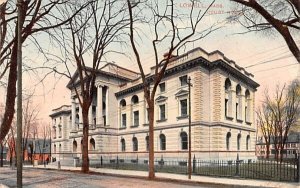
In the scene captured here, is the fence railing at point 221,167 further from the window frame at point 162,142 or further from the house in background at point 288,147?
the window frame at point 162,142

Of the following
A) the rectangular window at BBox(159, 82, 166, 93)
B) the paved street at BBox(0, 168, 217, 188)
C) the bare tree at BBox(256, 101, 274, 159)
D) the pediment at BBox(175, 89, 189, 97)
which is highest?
the rectangular window at BBox(159, 82, 166, 93)

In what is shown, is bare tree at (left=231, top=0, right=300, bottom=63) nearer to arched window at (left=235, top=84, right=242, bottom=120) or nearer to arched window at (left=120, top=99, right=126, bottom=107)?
arched window at (left=235, top=84, right=242, bottom=120)

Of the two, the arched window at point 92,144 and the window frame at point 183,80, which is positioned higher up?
the window frame at point 183,80

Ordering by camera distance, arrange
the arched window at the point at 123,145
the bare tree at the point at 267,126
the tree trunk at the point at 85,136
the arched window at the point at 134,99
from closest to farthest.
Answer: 1. the bare tree at the point at 267,126
2. the arched window at the point at 123,145
3. the tree trunk at the point at 85,136
4. the arched window at the point at 134,99

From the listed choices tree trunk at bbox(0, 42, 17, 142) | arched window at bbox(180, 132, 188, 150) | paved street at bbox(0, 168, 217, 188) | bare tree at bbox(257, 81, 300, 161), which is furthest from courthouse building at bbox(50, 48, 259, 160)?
tree trunk at bbox(0, 42, 17, 142)

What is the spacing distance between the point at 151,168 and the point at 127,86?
374 cm

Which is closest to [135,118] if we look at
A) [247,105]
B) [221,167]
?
[221,167]

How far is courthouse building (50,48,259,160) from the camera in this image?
464 inches

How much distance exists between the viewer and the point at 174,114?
18.2 meters

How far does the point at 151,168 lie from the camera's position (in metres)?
15.9

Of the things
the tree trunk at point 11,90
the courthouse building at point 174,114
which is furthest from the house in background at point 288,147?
the tree trunk at point 11,90

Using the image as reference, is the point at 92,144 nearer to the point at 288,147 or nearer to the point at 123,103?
the point at 123,103

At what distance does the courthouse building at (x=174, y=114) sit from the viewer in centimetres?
1179

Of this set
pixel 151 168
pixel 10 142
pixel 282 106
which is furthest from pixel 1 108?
pixel 10 142
